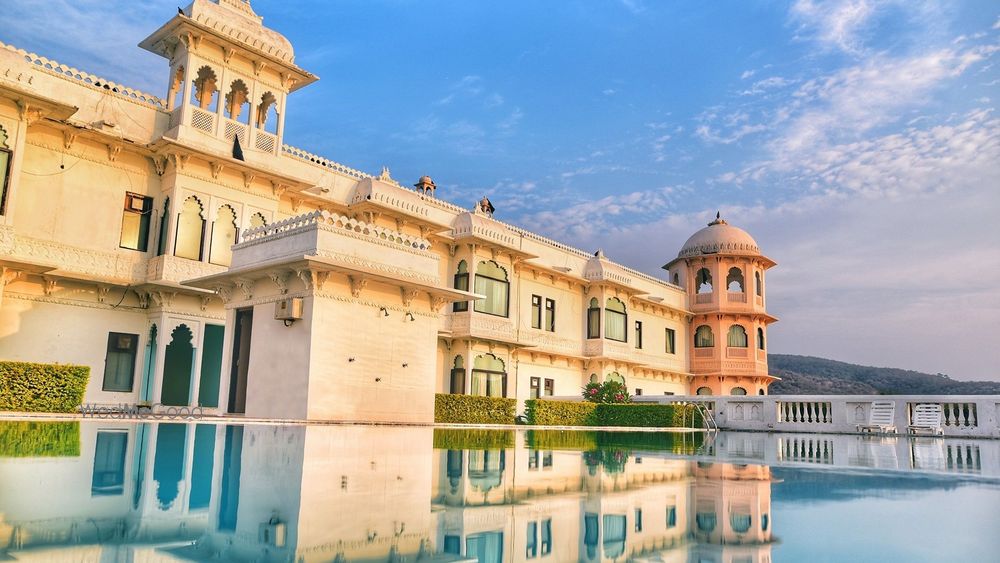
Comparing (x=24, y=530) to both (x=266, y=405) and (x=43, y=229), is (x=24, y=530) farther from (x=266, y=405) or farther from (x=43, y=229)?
(x=43, y=229)

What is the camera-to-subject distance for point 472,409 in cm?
2172

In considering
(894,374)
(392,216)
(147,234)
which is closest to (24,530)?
(147,234)

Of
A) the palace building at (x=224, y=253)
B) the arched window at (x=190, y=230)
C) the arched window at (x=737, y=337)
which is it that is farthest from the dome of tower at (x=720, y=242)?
the arched window at (x=190, y=230)

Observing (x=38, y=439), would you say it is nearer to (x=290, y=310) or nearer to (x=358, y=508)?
(x=358, y=508)

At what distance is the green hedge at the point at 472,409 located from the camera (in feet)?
68.4

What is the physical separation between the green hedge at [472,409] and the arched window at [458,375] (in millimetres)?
3993

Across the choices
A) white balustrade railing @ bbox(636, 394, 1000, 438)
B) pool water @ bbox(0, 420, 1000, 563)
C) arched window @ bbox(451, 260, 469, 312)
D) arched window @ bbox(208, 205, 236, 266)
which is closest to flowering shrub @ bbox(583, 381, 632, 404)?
white balustrade railing @ bbox(636, 394, 1000, 438)

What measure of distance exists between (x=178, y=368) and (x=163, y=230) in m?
3.98

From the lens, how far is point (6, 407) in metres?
13.5

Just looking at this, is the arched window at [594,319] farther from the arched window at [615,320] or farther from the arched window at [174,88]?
the arched window at [174,88]

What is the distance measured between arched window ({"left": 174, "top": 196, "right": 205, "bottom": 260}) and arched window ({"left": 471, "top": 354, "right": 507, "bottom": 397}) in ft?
37.6

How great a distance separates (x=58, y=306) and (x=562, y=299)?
2071 centimetres

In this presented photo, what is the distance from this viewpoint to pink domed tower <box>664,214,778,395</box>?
1612 inches

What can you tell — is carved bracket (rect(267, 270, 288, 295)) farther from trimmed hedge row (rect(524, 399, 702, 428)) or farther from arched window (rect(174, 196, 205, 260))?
trimmed hedge row (rect(524, 399, 702, 428))
